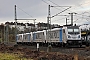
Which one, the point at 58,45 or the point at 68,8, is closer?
the point at 68,8

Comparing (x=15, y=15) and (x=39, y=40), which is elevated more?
(x=15, y=15)

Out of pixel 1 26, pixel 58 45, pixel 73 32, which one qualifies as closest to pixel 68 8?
pixel 73 32

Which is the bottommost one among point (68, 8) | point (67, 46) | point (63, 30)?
point (67, 46)

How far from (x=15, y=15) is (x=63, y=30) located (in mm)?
12941

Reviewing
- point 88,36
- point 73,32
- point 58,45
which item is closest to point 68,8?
point 73,32

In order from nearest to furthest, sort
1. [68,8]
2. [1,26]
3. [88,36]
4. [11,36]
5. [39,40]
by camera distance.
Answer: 1. [68,8]
2. [88,36]
3. [39,40]
4. [11,36]
5. [1,26]

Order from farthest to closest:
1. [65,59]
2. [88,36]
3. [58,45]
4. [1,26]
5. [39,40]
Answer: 1. [1,26]
2. [39,40]
3. [88,36]
4. [58,45]
5. [65,59]

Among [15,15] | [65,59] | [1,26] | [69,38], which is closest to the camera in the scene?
[65,59]

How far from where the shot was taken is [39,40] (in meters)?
52.1

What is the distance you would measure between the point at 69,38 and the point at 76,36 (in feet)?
4.21

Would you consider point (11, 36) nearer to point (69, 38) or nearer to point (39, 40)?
point (39, 40)

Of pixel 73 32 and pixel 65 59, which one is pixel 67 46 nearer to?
pixel 73 32

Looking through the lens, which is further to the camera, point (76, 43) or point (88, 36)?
point (88, 36)

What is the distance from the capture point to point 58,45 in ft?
133
